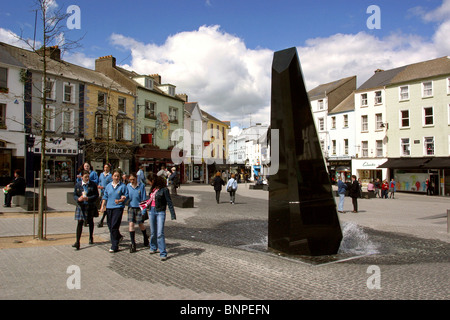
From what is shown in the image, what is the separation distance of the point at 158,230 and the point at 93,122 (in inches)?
1135

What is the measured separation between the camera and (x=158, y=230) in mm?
7281

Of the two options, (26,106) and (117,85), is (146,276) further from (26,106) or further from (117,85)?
→ (117,85)

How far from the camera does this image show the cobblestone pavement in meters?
5.15

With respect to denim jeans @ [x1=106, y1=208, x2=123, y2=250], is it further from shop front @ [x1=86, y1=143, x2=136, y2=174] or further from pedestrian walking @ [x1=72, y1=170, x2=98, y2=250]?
shop front @ [x1=86, y1=143, x2=136, y2=174]

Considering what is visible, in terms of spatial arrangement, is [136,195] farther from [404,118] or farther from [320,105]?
[320,105]

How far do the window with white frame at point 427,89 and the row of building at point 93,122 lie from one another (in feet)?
92.7

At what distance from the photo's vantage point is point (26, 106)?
27297mm

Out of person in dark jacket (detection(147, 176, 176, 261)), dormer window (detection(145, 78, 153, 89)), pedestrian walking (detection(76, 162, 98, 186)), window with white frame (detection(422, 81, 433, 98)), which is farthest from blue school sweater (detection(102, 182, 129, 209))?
window with white frame (detection(422, 81, 433, 98))

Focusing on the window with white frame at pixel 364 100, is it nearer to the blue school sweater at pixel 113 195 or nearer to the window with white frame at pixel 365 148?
the window with white frame at pixel 365 148

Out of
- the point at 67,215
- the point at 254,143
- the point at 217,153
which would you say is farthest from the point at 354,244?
the point at 254,143

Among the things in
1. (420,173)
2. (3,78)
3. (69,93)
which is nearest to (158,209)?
(3,78)

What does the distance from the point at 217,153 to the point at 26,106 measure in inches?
1413

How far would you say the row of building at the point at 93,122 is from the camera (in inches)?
1043
